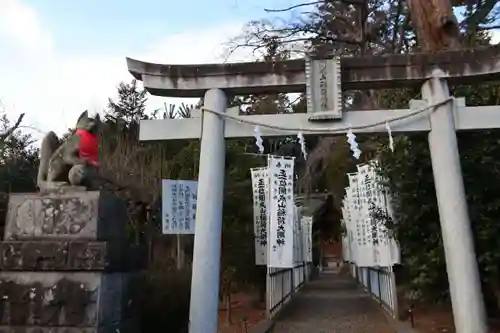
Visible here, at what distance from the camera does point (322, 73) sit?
25.7ft

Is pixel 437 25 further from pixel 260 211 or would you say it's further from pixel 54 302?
pixel 54 302

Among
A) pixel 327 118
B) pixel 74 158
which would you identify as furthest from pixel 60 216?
pixel 327 118

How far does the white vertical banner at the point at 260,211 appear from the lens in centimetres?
1132

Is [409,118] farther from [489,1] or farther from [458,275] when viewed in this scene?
[489,1]

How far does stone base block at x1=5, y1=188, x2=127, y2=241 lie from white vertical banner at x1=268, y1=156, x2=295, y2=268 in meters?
3.65

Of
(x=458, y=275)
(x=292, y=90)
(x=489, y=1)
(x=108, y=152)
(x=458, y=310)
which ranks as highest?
(x=489, y=1)

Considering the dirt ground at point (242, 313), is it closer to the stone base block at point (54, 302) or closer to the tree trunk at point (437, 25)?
the stone base block at point (54, 302)

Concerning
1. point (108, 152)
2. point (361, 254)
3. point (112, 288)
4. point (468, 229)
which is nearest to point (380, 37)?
point (361, 254)

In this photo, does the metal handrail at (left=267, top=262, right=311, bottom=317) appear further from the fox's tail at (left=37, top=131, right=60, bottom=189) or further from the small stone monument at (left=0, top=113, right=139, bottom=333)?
the fox's tail at (left=37, top=131, right=60, bottom=189)

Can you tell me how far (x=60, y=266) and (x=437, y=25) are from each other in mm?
8729

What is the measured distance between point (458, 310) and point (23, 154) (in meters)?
20.2

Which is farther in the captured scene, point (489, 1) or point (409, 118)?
point (489, 1)

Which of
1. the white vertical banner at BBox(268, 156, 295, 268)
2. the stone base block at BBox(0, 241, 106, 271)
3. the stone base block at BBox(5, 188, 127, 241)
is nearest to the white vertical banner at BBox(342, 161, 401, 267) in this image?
the white vertical banner at BBox(268, 156, 295, 268)

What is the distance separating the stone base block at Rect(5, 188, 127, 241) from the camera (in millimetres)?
6000
